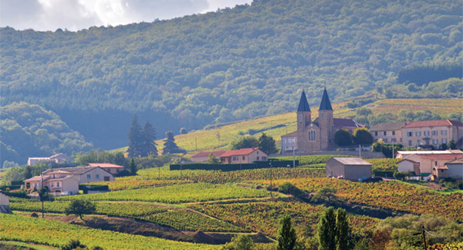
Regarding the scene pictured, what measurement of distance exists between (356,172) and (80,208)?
38738 mm

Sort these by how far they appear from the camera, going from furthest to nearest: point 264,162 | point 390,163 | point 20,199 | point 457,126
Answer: point 457,126
point 264,162
point 390,163
point 20,199

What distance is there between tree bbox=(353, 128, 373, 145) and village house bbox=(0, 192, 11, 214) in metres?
61.1

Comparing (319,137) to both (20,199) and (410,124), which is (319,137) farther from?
(20,199)

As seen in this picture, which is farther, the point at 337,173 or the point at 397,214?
the point at 337,173

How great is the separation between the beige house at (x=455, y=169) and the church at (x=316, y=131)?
34674mm

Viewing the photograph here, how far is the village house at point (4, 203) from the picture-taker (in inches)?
4515

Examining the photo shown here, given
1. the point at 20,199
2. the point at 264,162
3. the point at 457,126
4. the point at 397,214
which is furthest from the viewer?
the point at 457,126

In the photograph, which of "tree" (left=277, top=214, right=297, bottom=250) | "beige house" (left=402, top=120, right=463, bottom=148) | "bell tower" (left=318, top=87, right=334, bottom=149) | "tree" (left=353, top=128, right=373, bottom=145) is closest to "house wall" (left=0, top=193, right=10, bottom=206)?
"tree" (left=277, top=214, right=297, bottom=250)

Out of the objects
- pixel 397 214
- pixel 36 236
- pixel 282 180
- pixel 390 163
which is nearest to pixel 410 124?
pixel 390 163

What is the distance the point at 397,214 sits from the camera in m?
105

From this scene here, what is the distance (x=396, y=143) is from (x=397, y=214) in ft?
167

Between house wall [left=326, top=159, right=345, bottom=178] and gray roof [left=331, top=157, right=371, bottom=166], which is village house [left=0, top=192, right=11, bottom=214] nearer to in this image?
house wall [left=326, top=159, right=345, bottom=178]

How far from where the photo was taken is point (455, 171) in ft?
395

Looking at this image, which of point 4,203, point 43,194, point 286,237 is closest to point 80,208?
point 4,203
